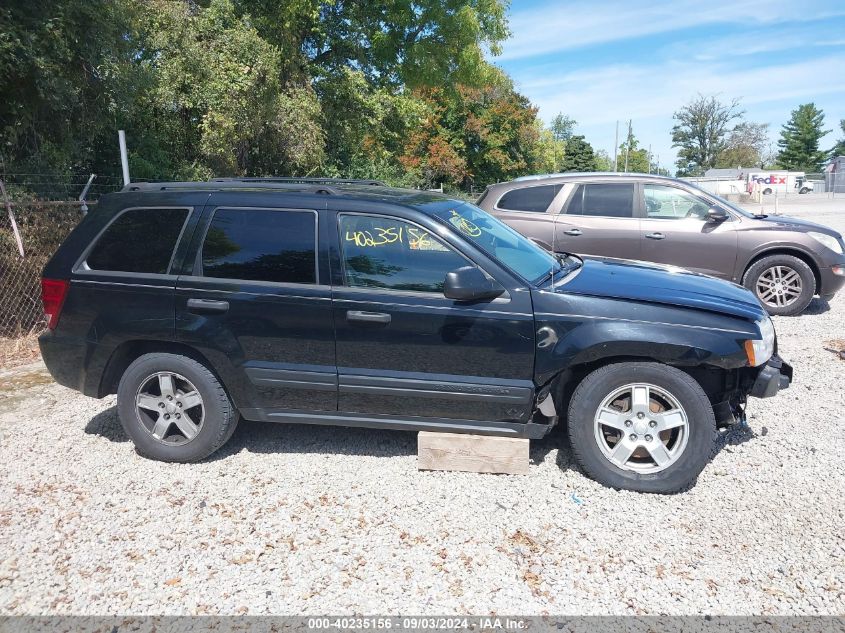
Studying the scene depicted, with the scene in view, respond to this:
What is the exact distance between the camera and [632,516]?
11.5 feet

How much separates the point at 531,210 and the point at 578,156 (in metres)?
80.1

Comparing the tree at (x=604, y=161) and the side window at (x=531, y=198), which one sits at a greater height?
the tree at (x=604, y=161)

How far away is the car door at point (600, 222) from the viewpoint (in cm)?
784

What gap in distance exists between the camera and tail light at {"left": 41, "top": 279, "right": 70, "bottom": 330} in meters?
4.29

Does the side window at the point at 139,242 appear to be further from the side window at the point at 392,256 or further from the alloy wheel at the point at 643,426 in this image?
the alloy wheel at the point at 643,426

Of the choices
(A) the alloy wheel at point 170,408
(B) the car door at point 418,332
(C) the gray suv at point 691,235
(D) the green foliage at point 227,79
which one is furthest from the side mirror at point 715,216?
(D) the green foliage at point 227,79

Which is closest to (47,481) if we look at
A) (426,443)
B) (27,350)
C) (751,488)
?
(426,443)

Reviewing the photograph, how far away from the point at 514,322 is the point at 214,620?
7.19 feet

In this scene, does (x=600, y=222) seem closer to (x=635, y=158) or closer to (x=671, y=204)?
(x=671, y=204)

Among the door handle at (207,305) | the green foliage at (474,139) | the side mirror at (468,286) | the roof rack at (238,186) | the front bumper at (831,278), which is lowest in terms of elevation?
the front bumper at (831,278)

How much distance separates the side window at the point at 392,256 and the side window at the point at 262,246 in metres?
0.24

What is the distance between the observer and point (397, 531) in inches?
134

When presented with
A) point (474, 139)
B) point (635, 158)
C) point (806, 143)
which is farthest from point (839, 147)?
point (474, 139)

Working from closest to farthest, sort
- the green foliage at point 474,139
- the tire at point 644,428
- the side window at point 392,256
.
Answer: the tire at point 644,428
the side window at point 392,256
the green foliage at point 474,139
